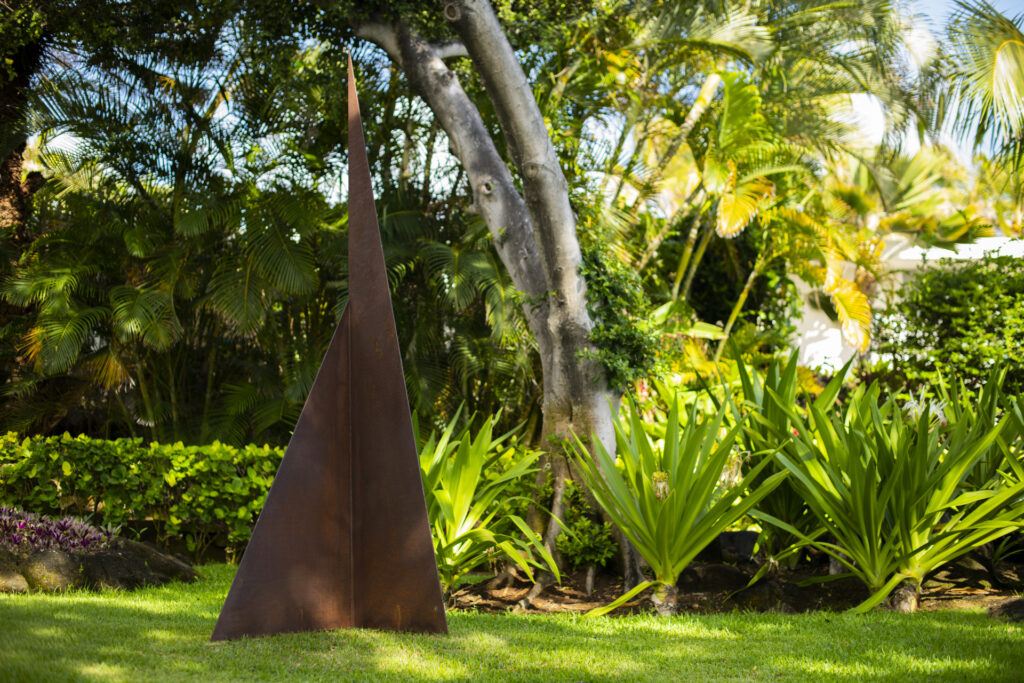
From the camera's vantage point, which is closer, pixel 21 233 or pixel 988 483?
pixel 988 483

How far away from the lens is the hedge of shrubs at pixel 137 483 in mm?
7230

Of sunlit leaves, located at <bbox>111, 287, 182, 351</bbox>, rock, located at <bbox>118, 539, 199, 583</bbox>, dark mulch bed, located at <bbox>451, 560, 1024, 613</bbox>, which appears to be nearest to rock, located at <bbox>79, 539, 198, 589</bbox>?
rock, located at <bbox>118, 539, 199, 583</bbox>

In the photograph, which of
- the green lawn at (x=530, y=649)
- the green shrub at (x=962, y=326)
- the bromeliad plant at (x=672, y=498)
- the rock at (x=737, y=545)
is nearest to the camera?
the green lawn at (x=530, y=649)

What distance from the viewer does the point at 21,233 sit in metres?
9.95

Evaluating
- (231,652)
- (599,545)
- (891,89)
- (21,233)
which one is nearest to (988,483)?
(599,545)

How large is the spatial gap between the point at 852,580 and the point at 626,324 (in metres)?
2.13

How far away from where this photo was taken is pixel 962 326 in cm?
1027

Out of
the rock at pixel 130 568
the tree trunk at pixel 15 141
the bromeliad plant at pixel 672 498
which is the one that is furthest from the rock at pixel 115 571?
the tree trunk at pixel 15 141

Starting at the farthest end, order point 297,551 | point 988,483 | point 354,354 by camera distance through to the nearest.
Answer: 1. point 988,483
2. point 354,354
3. point 297,551

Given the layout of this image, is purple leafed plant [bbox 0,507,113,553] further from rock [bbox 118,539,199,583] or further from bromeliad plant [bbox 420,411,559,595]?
bromeliad plant [bbox 420,411,559,595]

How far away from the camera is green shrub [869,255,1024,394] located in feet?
32.2

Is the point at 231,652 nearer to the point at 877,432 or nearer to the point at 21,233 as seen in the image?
the point at 877,432

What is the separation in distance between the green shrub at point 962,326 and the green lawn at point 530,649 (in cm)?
597

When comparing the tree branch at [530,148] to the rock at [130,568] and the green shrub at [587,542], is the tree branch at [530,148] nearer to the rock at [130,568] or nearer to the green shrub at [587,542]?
the green shrub at [587,542]
